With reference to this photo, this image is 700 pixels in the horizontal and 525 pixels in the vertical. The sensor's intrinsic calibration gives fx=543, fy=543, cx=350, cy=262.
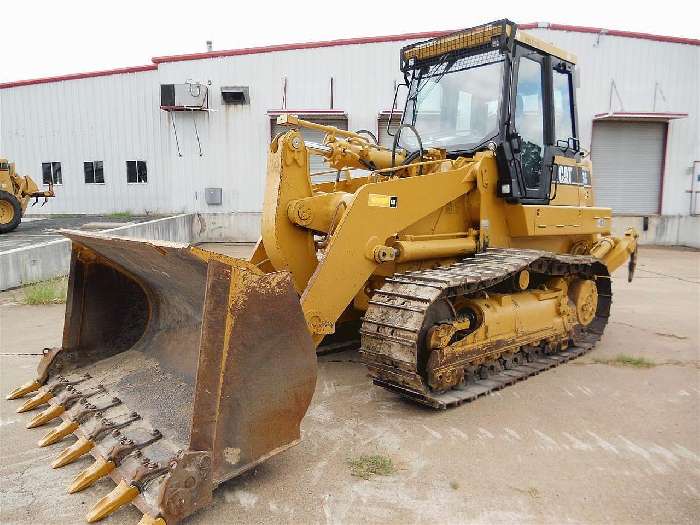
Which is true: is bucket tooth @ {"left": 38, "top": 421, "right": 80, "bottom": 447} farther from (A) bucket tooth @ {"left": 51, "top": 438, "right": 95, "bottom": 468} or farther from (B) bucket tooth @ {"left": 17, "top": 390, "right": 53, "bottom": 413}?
(B) bucket tooth @ {"left": 17, "top": 390, "right": 53, "bottom": 413}

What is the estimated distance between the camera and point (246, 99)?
15.7 m

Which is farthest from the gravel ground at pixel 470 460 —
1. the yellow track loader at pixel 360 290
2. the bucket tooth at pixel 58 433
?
the yellow track loader at pixel 360 290

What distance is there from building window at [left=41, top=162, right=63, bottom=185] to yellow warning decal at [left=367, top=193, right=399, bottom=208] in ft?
58.6

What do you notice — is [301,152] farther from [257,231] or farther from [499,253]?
[257,231]

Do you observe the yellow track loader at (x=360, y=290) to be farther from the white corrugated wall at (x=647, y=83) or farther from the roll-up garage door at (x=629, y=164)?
the roll-up garage door at (x=629, y=164)

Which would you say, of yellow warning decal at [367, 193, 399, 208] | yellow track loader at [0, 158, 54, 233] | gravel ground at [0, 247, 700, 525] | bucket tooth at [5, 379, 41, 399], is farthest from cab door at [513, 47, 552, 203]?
yellow track loader at [0, 158, 54, 233]

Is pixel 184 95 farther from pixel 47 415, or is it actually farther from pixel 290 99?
pixel 47 415

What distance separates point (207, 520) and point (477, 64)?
4457 mm

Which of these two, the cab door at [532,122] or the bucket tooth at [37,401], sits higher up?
the cab door at [532,122]

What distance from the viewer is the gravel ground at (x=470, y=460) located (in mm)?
2654

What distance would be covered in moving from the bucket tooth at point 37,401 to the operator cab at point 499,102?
3.51 m

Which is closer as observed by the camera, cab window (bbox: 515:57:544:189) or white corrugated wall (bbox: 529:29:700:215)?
cab window (bbox: 515:57:544:189)

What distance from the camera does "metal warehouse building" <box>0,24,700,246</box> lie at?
1539 cm

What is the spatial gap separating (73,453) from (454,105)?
171 inches
